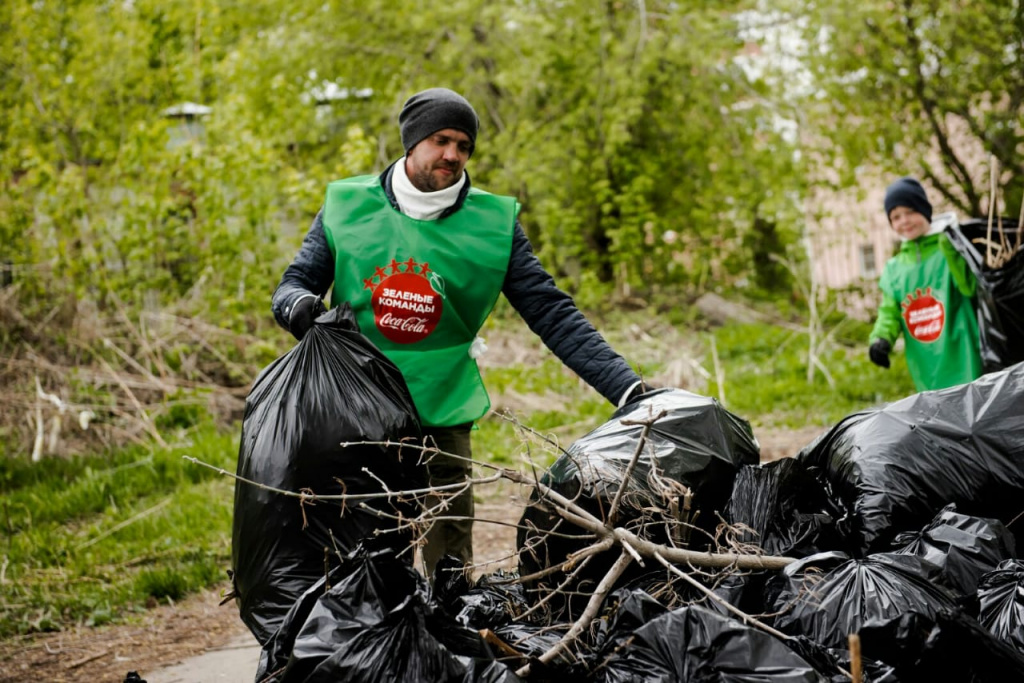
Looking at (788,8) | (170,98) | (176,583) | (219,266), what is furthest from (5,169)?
(788,8)

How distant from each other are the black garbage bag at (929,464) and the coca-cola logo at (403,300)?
1.26m

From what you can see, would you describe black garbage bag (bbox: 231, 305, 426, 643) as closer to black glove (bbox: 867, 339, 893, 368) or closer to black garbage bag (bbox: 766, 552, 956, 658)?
black garbage bag (bbox: 766, 552, 956, 658)

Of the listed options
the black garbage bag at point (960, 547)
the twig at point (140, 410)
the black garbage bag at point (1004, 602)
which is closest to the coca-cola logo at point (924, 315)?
the black garbage bag at point (960, 547)

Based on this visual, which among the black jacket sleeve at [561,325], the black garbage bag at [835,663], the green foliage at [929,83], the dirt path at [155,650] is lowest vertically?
the dirt path at [155,650]

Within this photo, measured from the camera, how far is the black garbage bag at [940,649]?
196cm

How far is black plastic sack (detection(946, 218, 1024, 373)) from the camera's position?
4.45 meters

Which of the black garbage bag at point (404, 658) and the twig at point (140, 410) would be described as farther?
the twig at point (140, 410)

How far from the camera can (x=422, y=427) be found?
9.76ft

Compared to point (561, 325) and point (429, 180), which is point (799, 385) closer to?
point (561, 325)

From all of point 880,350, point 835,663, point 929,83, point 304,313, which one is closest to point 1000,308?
point 880,350

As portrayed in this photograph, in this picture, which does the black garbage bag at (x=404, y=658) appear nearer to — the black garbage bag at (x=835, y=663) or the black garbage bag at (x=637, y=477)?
the black garbage bag at (x=637, y=477)

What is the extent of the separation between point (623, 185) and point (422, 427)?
10.5m

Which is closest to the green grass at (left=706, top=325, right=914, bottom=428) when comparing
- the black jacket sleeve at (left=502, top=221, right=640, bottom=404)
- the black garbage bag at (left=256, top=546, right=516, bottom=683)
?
the black jacket sleeve at (left=502, top=221, right=640, bottom=404)

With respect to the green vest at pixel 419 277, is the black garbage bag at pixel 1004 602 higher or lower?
lower
